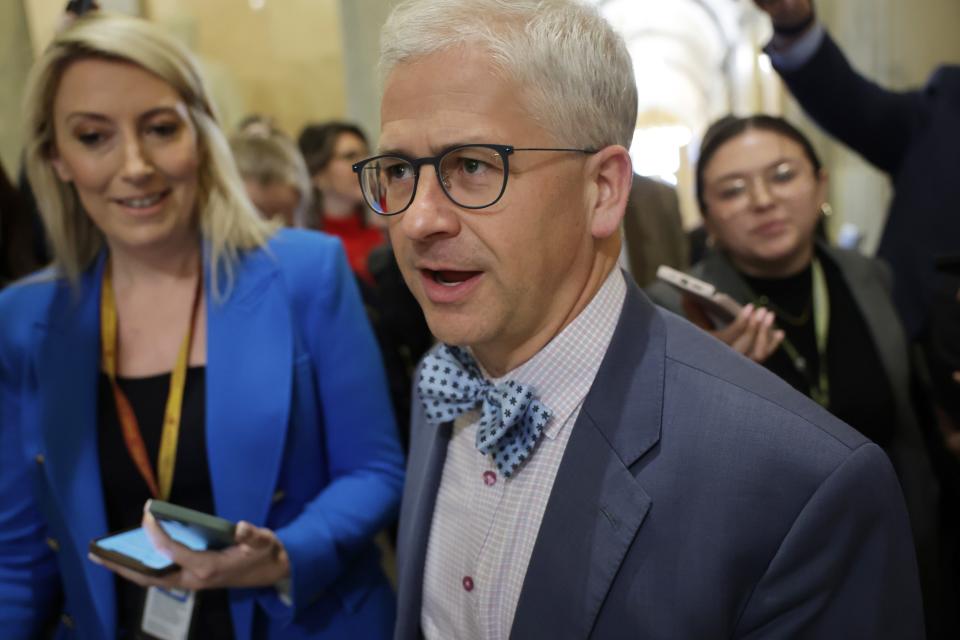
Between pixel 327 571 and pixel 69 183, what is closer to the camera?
pixel 327 571

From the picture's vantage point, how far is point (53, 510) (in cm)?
190

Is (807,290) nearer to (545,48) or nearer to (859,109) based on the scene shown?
(859,109)

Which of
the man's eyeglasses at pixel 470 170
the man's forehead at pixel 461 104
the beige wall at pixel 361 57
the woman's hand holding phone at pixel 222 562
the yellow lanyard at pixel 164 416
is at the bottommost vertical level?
the woman's hand holding phone at pixel 222 562

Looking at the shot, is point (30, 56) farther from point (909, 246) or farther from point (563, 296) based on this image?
point (909, 246)

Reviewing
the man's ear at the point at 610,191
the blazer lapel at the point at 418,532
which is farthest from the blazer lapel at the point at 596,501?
the blazer lapel at the point at 418,532

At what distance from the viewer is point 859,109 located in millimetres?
2865

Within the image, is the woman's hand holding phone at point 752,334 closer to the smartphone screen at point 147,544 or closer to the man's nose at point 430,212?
the man's nose at point 430,212

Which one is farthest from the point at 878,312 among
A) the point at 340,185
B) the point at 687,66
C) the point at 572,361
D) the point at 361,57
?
the point at 687,66

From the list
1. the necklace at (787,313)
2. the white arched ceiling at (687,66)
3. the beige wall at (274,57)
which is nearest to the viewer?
the necklace at (787,313)

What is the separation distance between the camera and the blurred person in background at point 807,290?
7.53ft

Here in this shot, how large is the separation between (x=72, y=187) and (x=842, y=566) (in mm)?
2018

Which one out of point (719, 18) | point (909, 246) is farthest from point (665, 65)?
point (909, 246)

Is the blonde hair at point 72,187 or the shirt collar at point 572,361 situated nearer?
the shirt collar at point 572,361

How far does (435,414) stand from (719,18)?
1459cm
